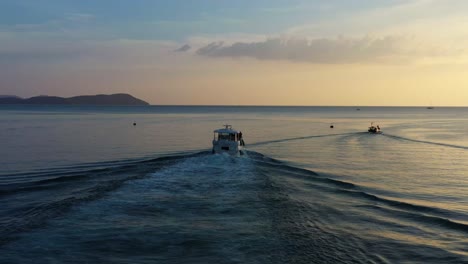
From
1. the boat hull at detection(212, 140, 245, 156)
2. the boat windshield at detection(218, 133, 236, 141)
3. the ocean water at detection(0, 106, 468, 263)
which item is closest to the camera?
the ocean water at detection(0, 106, 468, 263)

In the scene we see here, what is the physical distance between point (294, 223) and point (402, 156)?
135 feet

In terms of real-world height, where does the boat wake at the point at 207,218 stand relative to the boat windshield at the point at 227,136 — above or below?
below

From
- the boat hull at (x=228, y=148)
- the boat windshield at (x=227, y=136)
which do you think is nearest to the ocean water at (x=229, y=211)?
the boat hull at (x=228, y=148)

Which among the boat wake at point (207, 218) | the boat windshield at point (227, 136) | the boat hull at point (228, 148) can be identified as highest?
the boat windshield at point (227, 136)

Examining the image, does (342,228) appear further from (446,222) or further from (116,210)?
(116,210)

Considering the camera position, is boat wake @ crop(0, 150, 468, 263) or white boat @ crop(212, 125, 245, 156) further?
white boat @ crop(212, 125, 245, 156)

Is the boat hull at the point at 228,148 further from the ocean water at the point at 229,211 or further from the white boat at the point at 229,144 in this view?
the ocean water at the point at 229,211

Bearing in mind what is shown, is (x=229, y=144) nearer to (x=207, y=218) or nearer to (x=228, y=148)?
(x=228, y=148)

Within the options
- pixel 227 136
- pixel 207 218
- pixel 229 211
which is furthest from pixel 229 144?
pixel 207 218

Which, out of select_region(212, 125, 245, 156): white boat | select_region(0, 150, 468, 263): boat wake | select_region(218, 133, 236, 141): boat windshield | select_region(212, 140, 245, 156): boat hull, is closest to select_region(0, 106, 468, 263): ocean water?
select_region(0, 150, 468, 263): boat wake

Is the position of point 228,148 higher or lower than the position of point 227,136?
lower

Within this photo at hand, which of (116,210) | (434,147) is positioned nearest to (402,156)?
(434,147)

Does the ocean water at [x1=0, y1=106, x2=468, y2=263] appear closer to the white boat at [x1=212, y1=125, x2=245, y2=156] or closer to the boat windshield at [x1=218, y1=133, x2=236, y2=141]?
the white boat at [x1=212, y1=125, x2=245, y2=156]

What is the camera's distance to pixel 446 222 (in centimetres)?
2666
